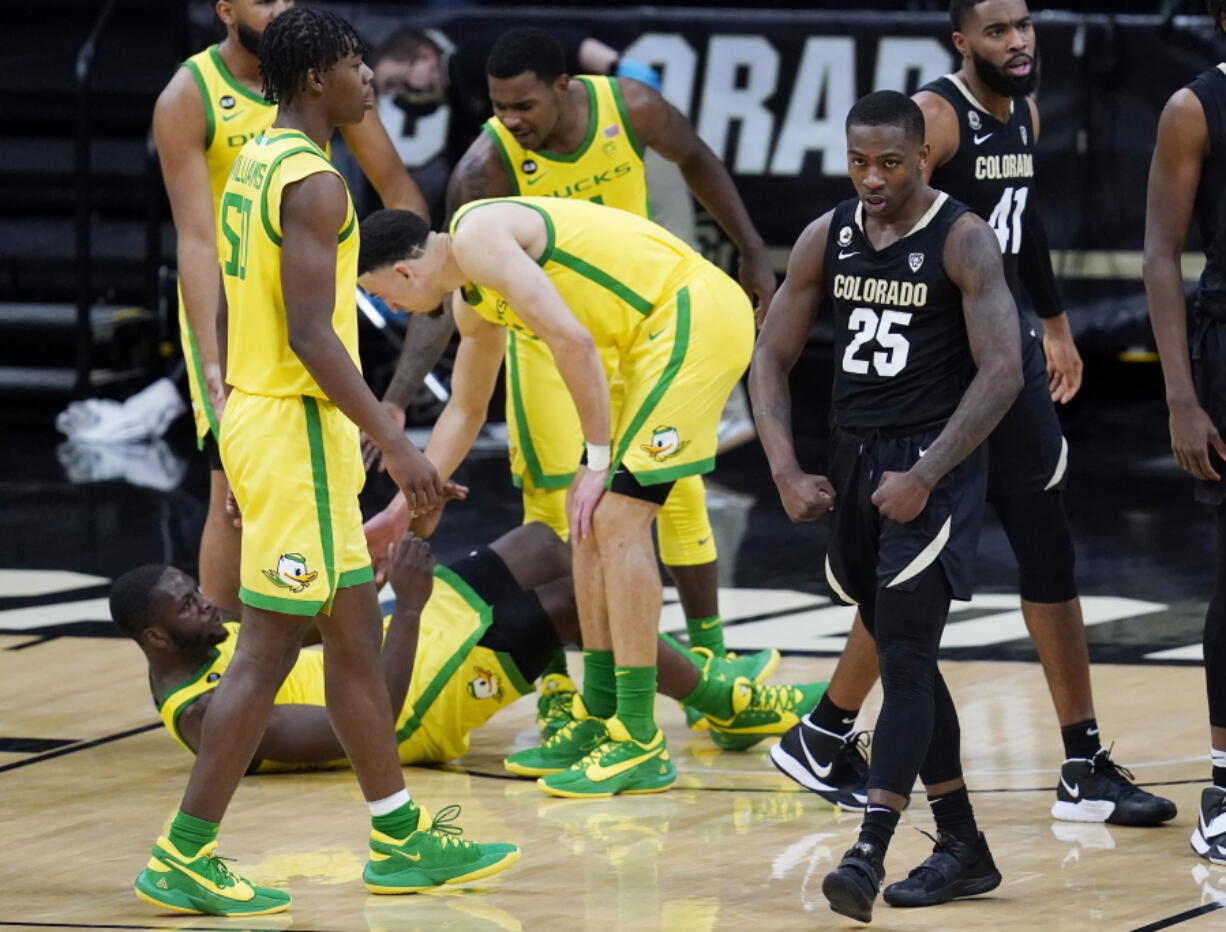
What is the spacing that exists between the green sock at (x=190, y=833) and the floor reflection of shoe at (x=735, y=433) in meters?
6.64

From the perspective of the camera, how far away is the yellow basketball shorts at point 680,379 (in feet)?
17.8

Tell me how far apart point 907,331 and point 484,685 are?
1.65 metres

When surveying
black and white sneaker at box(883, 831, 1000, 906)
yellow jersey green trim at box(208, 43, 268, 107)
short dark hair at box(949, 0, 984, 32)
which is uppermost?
short dark hair at box(949, 0, 984, 32)

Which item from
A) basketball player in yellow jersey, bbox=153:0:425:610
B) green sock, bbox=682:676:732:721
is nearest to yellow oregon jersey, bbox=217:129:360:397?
basketball player in yellow jersey, bbox=153:0:425:610

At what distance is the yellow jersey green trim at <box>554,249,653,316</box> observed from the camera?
5.35 meters

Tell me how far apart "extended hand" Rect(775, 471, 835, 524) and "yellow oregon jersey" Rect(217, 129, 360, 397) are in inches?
35.8

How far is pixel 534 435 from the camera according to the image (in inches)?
237

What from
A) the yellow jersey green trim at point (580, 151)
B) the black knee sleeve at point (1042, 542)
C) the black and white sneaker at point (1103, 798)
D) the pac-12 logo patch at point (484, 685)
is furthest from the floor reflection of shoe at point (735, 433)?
the black and white sneaker at point (1103, 798)

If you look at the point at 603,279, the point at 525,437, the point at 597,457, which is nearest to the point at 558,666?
the point at 525,437

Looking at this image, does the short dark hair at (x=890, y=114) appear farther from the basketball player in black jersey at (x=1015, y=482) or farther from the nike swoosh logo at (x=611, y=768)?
the nike swoosh logo at (x=611, y=768)

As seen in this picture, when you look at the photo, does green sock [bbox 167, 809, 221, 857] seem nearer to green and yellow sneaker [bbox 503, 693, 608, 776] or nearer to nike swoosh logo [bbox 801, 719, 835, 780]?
green and yellow sneaker [bbox 503, 693, 608, 776]

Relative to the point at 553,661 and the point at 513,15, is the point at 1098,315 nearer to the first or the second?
the point at 513,15

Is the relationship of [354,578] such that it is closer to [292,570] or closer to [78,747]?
[292,570]

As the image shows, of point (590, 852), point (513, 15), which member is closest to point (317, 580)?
point (590, 852)
